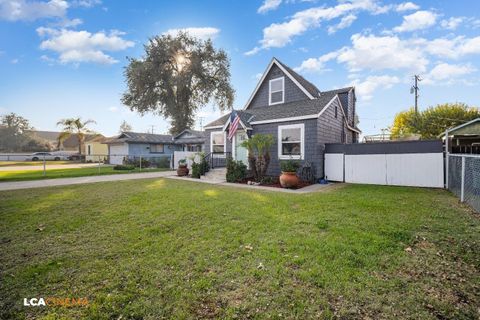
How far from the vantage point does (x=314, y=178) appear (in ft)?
35.8

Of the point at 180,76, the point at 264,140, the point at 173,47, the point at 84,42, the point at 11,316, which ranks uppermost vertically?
the point at 173,47

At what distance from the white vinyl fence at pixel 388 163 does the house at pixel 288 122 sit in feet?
2.65

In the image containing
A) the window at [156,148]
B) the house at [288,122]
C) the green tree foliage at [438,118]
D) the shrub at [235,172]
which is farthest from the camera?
the window at [156,148]

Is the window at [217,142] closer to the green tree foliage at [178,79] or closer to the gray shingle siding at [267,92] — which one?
the gray shingle siding at [267,92]

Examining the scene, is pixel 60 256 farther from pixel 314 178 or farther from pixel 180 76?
pixel 180 76

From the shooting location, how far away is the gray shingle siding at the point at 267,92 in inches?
548

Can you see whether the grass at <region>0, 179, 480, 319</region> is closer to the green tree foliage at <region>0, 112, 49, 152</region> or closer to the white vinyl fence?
the white vinyl fence

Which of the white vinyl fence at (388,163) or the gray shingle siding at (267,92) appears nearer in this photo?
the white vinyl fence at (388,163)

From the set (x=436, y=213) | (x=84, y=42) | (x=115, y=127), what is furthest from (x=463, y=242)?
(x=115, y=127)

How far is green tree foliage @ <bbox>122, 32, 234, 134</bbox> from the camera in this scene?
27859 mm

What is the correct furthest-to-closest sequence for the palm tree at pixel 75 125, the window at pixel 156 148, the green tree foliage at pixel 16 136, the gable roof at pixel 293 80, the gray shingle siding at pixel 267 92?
the green tree foliage at pixel 16 136 → the palm tree at pixel 75 125 → the window at pixel 156 148 → the gray shingle siding at pixel 267 92 → the gable roof at pixel 293 80

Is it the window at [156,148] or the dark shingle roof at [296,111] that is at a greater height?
the dark shingle roof at [296,111]

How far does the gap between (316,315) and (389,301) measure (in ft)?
2.79

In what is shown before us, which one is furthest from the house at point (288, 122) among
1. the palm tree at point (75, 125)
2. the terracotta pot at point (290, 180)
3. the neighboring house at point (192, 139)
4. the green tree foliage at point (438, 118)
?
the palm tree at point (75, 125)
